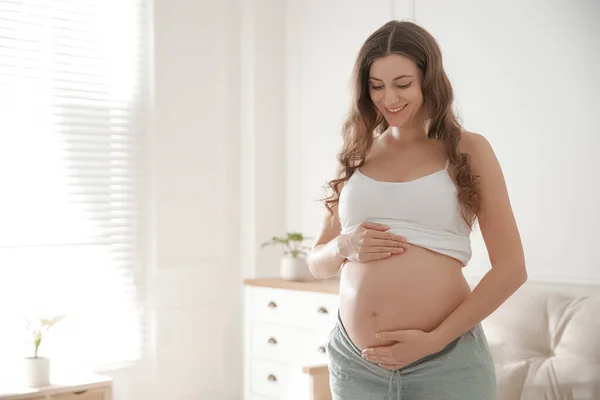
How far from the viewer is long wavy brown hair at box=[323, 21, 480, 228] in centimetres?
156

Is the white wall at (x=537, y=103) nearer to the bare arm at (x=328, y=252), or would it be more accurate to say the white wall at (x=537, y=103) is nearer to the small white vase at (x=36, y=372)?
the bare arm at (x=328, y=252)

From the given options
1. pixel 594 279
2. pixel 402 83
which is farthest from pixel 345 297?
pixel 594 279

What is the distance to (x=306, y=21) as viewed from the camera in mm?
3938

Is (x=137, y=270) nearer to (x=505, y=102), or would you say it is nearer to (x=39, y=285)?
(x=39, y=285)

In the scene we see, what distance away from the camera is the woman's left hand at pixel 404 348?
4.83 ft

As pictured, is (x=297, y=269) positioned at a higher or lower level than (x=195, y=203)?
lower

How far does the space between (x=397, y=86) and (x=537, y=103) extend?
1.32 m

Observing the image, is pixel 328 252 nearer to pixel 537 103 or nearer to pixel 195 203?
pixel 537 103

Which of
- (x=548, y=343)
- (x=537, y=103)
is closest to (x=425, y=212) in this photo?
(x=548, y=343)

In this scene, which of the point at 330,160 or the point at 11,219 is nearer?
the point at 11,219

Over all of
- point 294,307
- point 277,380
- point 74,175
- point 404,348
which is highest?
point 74,175

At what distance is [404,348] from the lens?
1.48 metres

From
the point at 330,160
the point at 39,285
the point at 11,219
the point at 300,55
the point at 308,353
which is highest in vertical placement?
the point at 300,55

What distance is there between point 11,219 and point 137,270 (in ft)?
2.23
